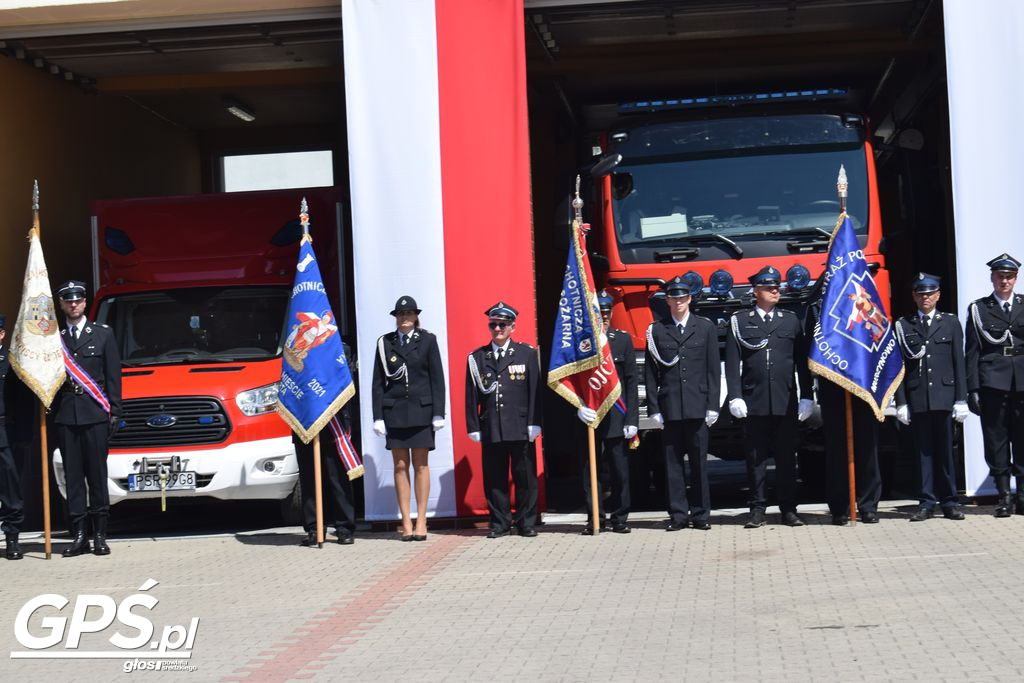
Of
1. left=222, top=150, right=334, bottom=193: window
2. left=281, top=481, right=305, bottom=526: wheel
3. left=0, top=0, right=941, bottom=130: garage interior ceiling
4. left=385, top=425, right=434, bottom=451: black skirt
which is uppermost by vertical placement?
left=0, top=0, right=941, bottom=130: garage interior ceiling

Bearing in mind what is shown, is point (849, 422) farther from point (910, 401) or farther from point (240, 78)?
point (240, 78)

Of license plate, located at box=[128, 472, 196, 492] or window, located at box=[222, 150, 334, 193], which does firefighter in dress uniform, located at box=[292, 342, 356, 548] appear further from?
window, located at box=[222, 150, 334, 193]

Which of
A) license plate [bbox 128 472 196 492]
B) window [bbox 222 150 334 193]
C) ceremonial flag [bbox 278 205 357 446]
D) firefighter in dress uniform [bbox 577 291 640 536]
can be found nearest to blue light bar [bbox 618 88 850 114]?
firefighter in dress uniform [bbox 577 291 640 536]

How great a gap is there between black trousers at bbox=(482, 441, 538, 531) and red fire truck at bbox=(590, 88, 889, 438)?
54.9 inches

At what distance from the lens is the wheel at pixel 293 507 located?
12820mm

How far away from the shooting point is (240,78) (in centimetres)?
1670

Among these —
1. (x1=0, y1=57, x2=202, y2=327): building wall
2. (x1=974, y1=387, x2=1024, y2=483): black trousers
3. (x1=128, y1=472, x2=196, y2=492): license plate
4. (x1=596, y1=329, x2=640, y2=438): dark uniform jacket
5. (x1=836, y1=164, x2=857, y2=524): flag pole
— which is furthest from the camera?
(x1=0, y1=57, x2=202, y2=327): building wall

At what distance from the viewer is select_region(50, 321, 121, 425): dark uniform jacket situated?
1179 cm

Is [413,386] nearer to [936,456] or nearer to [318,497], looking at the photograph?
[318,497]

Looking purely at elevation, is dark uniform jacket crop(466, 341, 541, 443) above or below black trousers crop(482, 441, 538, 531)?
above

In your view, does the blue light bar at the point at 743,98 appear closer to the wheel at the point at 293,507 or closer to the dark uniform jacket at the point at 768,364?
the dark uniform jacket at the point at 768,364

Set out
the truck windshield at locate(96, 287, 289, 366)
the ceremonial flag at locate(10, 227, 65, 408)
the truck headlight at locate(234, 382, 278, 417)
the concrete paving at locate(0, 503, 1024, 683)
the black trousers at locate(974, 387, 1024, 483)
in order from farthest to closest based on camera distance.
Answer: the truck windshield at locate(96, 287, 289, 366) < the truck headlight at locate(234, 382, 278, 417) < the ceremonial flag at locate(10, 227, 65, 408) < the black trousers at locate(974, 387, 1024, 483) < the concrete paving at locate(0, 503, 1024, 683)

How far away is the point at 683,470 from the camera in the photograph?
11727 mm

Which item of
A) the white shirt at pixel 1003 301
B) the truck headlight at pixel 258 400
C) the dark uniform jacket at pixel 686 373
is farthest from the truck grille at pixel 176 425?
the white shirt at pixel 1003 301
